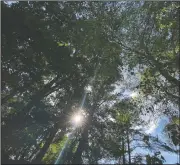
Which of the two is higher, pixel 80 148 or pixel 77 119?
pixel 77 119

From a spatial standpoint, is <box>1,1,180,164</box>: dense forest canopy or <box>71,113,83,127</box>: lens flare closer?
<box>1,1,180,164</box>: dense forest canopy

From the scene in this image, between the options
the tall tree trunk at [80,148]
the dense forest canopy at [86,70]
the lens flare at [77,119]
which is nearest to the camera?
the dense forest canopy at [86,70]

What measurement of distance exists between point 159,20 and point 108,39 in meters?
3.47

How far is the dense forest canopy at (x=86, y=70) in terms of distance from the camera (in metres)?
14.3

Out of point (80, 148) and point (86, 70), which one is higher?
point (86, 70)

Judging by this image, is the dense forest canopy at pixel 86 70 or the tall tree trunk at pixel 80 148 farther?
the tall tree trunk at pixel 80 148

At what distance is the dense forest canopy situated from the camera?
14.3 metres

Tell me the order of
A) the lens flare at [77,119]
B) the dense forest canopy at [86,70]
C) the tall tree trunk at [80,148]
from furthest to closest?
the lens flare at [77,119]
the tall tree trunk at [80,148]
the dense forest canopy at [86,70]

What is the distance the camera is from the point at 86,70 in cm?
2166

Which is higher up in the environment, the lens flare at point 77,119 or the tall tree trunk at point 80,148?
the lens flare at point 77,119

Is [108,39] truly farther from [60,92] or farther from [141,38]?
[60,92]

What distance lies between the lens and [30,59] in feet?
62.3

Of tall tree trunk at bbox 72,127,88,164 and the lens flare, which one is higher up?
the lens flare

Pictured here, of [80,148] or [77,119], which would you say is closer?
[80,148]
